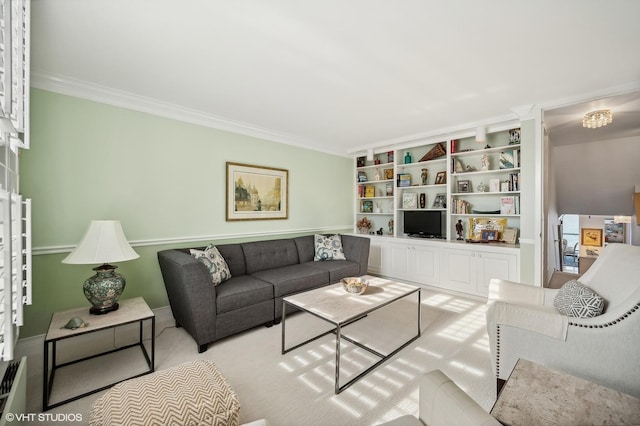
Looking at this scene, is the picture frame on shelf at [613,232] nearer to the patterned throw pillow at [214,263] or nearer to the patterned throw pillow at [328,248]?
the patterned throw pillow at [328,248]

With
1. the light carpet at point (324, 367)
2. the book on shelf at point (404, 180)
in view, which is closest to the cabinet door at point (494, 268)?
the light carpet at point (324, 367)

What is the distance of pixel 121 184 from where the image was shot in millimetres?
2719

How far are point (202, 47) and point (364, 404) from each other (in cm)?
265

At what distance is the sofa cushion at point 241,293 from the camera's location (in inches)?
98.2

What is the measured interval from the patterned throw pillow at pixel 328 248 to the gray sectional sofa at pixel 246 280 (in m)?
0.08

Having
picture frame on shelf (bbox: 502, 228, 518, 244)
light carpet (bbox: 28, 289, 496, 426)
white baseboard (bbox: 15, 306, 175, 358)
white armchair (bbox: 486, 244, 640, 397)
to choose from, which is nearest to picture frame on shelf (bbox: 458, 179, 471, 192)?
picture frame on shelf (bbox: 502, 228, 518, 244)

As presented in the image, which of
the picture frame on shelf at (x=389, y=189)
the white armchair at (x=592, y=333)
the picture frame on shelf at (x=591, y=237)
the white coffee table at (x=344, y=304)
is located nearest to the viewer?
the white armchair at (x=592, y=333)

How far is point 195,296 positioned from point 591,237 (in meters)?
7.72

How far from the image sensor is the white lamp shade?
6.67 ft

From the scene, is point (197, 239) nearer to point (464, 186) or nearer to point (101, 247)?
point (101, 247)

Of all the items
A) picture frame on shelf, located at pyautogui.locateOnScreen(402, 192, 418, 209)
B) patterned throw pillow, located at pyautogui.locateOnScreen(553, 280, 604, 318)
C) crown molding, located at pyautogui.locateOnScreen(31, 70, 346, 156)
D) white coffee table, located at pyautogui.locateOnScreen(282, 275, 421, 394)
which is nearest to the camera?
patterned throw pillow, located at pyautogui.locateOnScreen(553, 280, 604, 318)

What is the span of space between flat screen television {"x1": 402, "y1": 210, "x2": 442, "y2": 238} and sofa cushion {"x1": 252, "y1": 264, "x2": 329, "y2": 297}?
1896 millimetres

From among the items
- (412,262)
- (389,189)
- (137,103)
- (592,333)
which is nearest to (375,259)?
(412,262)

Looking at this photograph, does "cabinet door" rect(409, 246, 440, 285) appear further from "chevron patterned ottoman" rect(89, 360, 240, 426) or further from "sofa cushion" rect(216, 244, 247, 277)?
"chevron patterned ottoman" rect(89, 360, 240, 426)
